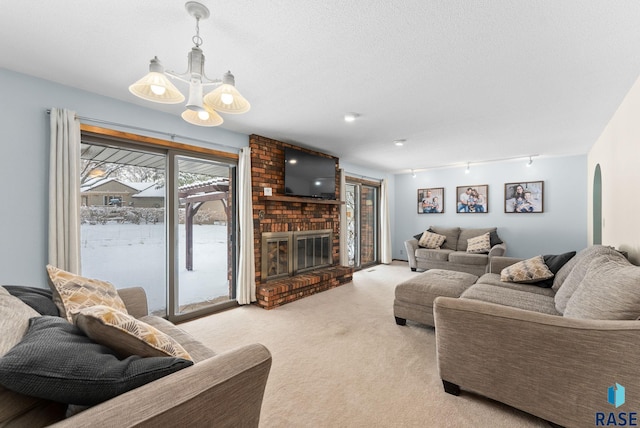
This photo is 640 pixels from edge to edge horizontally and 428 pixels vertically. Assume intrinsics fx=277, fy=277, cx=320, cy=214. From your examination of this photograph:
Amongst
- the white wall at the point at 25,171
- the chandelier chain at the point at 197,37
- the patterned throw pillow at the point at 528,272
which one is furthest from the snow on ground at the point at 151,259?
the patterned throw pillow at the point at 528,272

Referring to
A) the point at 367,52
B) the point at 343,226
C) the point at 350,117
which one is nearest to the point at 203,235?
the point at 350,117

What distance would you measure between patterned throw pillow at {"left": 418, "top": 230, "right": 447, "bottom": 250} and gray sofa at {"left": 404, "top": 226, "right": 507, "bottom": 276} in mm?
104

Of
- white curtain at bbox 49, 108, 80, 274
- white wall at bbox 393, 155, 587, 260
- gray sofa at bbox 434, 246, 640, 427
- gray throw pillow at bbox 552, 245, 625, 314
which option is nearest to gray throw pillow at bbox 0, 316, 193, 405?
gray sofa at bbox 434, 246, 640, 427

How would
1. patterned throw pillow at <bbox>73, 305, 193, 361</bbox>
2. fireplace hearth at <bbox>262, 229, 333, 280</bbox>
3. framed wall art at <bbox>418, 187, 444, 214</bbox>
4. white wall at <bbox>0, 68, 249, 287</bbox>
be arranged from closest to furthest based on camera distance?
1. patterned throw pillow at <bbox>73, 305, 193, 361</bbox>
2. white wall at <bbox>0, 68, 249, 287</bbox>
3. fireplace hearth at <bbox>262, 229, 333, 280</bbox>
4. framed wall art at <bbox>418, 187, 444, 214</bbox>

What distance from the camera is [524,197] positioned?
5.61 metres

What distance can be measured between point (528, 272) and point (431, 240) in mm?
3284

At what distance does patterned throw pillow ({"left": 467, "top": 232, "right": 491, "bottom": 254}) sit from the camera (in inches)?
214

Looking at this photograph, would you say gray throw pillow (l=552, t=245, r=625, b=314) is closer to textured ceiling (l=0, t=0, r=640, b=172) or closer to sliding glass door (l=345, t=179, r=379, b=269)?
textured ceiling (l=0, t=0, r=640, b=172)

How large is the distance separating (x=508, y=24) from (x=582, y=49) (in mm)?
688

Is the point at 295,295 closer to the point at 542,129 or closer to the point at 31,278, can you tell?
the point at 31,278

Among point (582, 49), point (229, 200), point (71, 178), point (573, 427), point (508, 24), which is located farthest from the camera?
point (229, 200)

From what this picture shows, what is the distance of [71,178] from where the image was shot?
7.79 ft

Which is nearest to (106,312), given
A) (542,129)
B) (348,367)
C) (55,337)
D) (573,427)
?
(55,337)

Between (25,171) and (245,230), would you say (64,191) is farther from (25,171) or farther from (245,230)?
(245,230)
